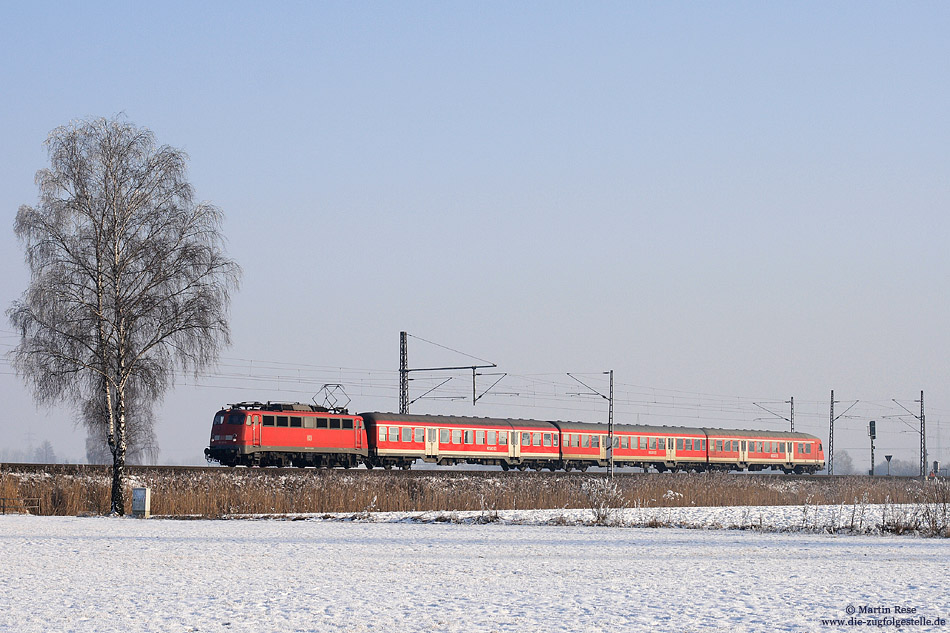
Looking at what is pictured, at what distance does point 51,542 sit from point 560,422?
48159mm

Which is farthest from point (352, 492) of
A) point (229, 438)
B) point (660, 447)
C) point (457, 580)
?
point (660, 447)

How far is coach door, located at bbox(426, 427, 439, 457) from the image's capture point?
57.4 meters

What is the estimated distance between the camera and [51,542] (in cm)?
2031

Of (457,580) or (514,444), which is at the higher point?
(514,444)

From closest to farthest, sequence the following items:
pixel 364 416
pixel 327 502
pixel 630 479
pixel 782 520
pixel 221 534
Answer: pixel 221 534 → pixel 782 520 → pixel 327 502 → pixel 630 479 → pixel 364 416

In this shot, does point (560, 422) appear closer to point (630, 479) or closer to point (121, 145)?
point (630, 479)

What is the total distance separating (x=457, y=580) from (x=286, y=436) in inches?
1475

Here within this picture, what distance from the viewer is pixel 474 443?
6012cm

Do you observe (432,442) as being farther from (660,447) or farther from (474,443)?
(660,447)

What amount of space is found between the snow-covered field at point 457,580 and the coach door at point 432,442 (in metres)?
33.9

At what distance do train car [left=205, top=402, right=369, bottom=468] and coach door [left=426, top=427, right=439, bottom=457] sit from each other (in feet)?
13.4

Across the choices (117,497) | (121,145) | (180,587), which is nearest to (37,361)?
(117,497)

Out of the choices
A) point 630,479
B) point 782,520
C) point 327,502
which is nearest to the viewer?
point 782,520

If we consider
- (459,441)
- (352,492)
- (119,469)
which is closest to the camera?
(119,469)
